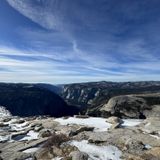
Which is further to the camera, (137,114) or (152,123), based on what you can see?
(137,114)

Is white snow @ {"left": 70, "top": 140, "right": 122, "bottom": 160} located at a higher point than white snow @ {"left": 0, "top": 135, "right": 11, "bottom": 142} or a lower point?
higher

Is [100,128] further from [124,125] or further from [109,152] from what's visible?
[109,152]

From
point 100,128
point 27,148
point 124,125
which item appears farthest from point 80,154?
point 124,125

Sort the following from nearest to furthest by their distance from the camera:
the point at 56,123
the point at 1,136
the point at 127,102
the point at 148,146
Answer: the point at 148,146 < the point at 1,136 < the point at 56,123 < the point at 127,102

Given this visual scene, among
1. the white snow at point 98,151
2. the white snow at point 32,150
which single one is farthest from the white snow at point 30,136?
the white snow at point 98,151

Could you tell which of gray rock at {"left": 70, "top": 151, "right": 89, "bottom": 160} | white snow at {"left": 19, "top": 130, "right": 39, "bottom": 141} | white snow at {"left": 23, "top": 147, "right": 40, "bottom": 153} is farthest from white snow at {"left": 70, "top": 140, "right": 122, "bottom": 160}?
white snow at {"left": 19, "top": 130, "right": 39, "bottom": 141}

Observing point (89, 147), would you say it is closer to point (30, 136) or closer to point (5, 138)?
point (30, 136)

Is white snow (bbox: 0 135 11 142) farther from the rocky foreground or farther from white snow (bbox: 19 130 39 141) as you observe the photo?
white snow (bbox: 19 130 39 141)

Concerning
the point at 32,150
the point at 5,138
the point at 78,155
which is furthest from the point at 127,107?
the point at 78,155

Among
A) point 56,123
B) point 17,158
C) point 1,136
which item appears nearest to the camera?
point 17,158
